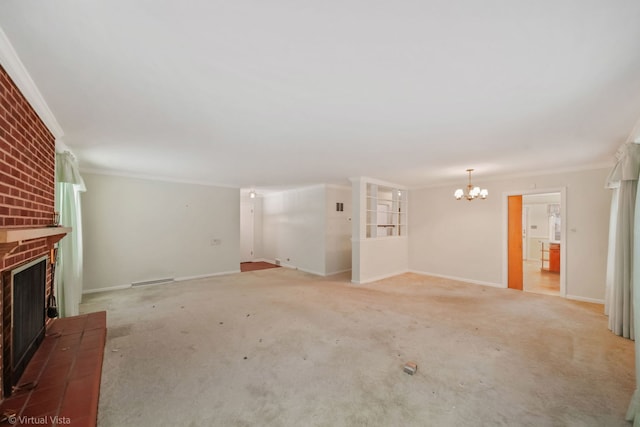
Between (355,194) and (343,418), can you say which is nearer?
(343,418)

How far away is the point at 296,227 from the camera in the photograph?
24.7ft

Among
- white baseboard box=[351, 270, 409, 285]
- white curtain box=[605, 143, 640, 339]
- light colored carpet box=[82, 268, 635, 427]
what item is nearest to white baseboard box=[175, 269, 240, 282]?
light colored carpet box=[82, 268, 635, 427]

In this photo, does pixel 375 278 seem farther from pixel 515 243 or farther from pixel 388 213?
pixel 515 243

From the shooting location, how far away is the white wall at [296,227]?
6.82 meters

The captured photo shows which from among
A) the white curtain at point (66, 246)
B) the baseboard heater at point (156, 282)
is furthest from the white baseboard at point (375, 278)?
the white curtain at point (66, 246)

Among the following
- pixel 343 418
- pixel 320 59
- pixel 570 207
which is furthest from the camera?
pixel 570 207

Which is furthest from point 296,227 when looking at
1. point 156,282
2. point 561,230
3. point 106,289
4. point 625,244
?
point 625,244

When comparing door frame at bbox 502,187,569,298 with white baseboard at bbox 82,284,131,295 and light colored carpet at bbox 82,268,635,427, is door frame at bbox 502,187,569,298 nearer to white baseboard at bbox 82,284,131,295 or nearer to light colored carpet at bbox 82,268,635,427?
light colored carpet at bbox 82,268,635,427

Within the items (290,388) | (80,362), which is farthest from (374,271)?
(80,362)

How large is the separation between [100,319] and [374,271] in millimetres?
4887

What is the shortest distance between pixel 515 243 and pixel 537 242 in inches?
179

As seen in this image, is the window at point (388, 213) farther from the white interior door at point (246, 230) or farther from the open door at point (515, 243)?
the white interior door at point (246, 230)

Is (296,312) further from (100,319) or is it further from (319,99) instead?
(319,99)

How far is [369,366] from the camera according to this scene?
8.16 feet
